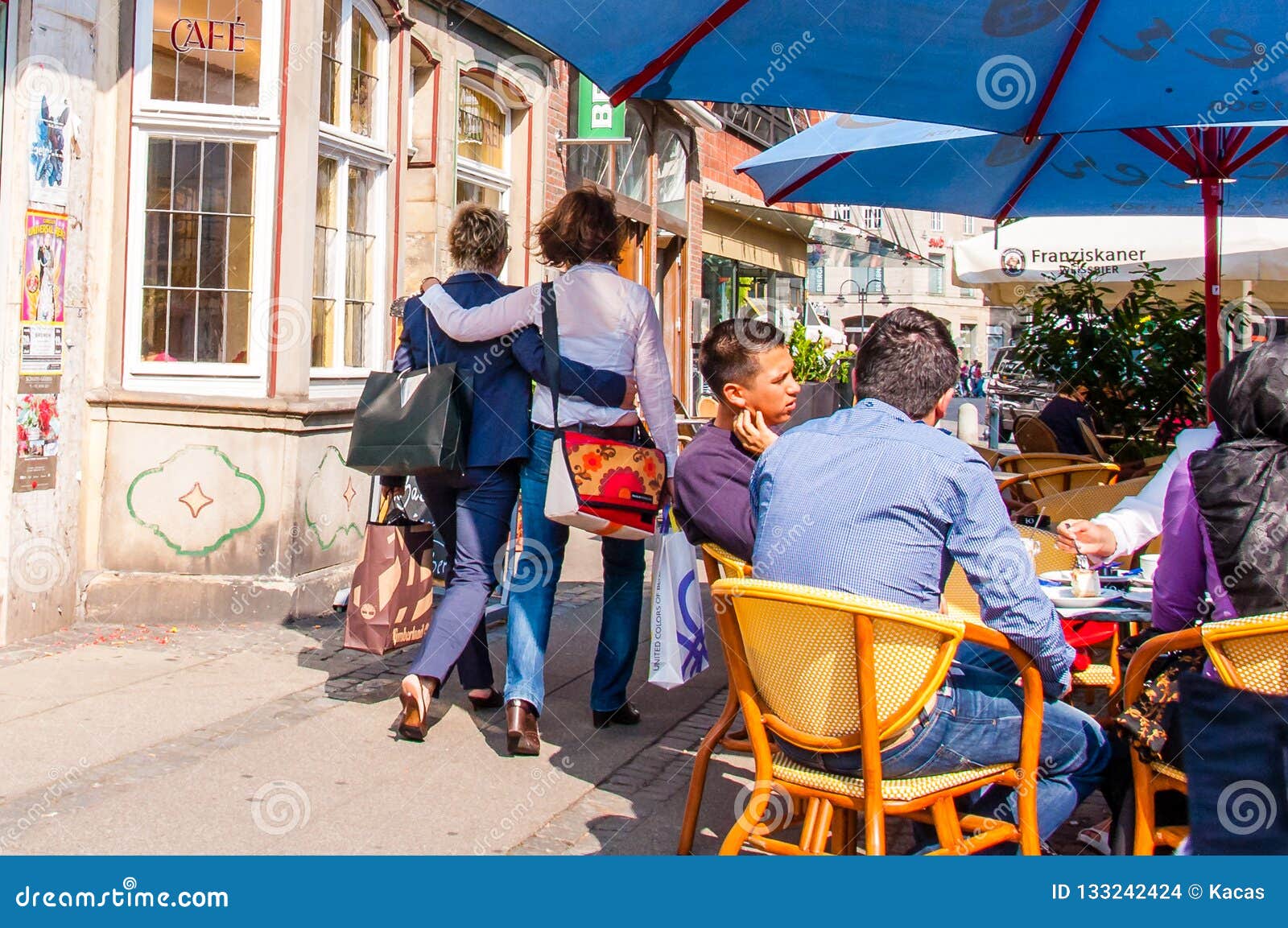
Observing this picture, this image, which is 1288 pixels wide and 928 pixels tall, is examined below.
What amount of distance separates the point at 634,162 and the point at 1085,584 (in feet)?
37.6

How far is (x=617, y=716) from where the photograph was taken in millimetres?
5133

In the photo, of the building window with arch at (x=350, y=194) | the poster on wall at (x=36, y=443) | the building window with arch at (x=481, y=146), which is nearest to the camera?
the poster on wall at (x=36, y=443)

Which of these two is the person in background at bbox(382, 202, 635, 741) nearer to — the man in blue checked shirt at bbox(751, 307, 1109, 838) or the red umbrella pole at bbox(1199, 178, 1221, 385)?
the man in blue checked shirt at bbox(751, 307, 1109, 838)

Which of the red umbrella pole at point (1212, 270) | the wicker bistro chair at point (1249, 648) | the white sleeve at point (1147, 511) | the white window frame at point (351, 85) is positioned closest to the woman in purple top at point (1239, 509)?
the wicker bistro chair at point (1249, 648)

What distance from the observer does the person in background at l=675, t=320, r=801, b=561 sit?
12.0 feet

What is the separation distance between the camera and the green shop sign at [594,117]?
11.3 metres

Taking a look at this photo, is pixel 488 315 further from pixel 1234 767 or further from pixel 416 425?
pixel 1234 767

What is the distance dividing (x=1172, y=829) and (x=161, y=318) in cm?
567

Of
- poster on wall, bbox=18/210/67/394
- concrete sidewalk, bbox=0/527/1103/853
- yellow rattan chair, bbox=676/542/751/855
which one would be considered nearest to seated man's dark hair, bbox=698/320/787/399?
yellow rattan chair, bbox=676/542/751/855

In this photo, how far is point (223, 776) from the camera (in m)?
4.33

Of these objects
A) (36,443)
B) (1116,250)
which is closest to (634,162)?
(1116,250)

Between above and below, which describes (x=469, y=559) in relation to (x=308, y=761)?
above

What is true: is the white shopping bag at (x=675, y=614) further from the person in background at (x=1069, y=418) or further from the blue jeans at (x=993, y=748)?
the person in background at (x=1069, y=418)

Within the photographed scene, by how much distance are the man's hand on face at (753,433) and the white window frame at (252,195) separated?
12.5ft
